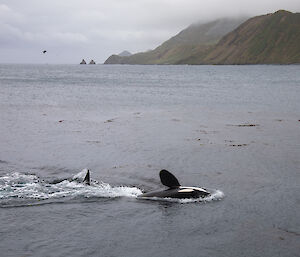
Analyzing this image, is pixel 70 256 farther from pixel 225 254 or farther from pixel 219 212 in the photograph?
pixel 219 212

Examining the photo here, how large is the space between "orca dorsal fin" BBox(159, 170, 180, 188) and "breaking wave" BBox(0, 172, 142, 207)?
1438mm

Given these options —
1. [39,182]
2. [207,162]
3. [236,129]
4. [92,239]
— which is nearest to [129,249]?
[92,239]

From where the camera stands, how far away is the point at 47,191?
50.8ft

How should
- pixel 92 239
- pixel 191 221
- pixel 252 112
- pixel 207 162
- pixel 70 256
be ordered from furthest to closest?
pixel 252 112, pixel 207 162, pixel 191 221, pixel 92 239, pixel 70 256

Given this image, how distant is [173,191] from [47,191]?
213 inches

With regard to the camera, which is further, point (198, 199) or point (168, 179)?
point (168, 179)

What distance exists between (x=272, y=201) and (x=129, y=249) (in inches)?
255

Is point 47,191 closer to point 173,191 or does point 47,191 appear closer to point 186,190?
point 173,191

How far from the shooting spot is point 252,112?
42.3m

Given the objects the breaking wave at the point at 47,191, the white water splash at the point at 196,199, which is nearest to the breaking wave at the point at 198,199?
the white water splash at the point at 196,199

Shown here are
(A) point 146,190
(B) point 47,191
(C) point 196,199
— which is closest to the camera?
(C) point 196,199

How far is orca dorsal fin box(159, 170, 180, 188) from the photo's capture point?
14.1m

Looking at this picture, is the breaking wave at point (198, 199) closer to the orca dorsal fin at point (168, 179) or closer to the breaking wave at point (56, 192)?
the breaking wave at point (56, 192)

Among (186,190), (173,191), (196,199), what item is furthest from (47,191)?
(196,199)
